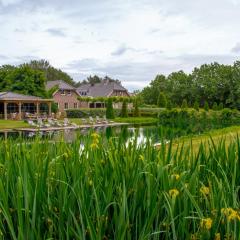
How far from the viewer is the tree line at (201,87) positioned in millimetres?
52750

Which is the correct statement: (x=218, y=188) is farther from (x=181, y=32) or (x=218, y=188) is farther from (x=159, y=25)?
(x=181, y=32)

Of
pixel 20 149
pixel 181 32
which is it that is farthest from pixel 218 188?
pixel 181 32

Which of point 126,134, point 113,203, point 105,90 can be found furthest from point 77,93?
point 113,203

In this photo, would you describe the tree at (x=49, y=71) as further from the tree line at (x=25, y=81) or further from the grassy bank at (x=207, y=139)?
the grassy bank at (x=207, y=139)

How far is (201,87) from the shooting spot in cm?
5653

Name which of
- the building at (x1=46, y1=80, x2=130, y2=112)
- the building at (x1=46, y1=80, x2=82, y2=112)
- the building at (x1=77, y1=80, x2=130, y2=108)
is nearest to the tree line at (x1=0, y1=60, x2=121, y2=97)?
the building at (x1=46, y1=80, x2=82, y2=112)

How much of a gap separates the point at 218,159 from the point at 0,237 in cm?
→ 130

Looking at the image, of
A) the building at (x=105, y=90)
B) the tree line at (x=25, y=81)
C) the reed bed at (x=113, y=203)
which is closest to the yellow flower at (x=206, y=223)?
the reed bed at (x=113, y=203)

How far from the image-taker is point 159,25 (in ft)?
69.6

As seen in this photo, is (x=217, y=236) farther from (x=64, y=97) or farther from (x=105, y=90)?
(x=105, y=90)

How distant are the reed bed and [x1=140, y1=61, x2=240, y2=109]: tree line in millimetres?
48708

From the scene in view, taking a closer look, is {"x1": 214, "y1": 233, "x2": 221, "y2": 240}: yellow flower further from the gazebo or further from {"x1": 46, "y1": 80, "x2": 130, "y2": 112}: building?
{"x1": 46, "y1": 80, "x2": 130, "y2": 112}: building

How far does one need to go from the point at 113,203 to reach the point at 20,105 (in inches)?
1615

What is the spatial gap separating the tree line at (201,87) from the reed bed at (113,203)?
48.7m
